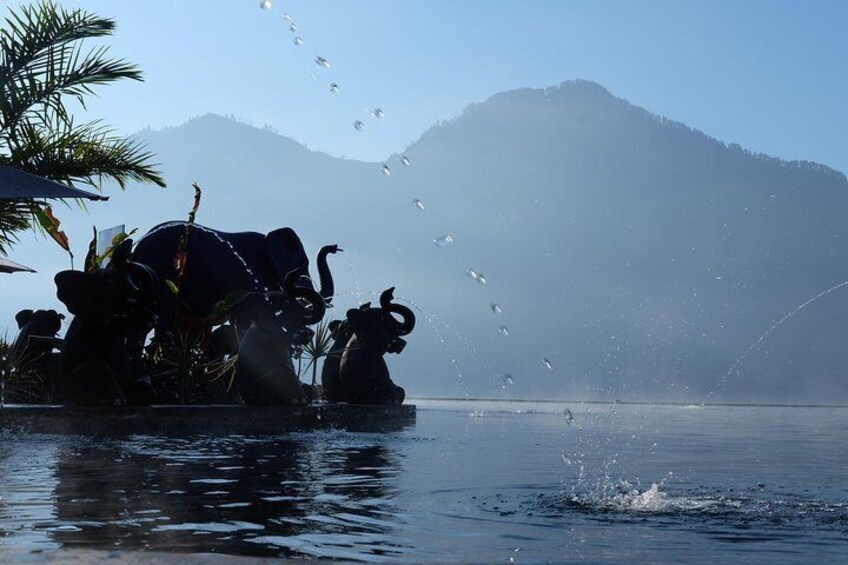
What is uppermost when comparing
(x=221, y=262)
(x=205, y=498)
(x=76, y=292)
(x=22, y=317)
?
(x=221, y=262)

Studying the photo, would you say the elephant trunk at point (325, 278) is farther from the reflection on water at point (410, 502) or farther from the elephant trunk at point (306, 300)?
the reflection on water at point (410, 502)

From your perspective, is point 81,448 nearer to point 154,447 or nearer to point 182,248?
point 154,447

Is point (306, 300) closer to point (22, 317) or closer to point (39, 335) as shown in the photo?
point (39, 335)

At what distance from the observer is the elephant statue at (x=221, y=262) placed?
18922 millimetres

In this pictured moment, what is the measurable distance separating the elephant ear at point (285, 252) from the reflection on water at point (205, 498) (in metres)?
7.38

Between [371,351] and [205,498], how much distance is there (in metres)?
13.4

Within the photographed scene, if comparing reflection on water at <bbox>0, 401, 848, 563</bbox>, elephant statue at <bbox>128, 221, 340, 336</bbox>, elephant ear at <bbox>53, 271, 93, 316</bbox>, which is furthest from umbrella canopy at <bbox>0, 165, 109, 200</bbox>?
elephant statue at <bbox>128, 221, 340, 336</bbox>

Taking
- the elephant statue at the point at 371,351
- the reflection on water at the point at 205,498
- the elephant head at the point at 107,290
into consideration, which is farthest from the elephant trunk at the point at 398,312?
the reflection on water at the point at 205,498

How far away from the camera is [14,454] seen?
9.73 metres

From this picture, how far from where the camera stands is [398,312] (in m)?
20.1

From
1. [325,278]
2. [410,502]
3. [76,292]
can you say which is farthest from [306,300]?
[410,502]

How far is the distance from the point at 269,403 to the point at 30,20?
800cm

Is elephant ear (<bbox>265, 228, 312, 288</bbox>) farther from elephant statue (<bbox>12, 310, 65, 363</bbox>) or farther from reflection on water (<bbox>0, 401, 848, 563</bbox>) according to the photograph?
reflection on water (<bbox>0, 401, 848, 563</bbox>)

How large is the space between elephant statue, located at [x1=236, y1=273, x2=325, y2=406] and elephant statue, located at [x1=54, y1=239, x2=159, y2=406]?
2028 mm
